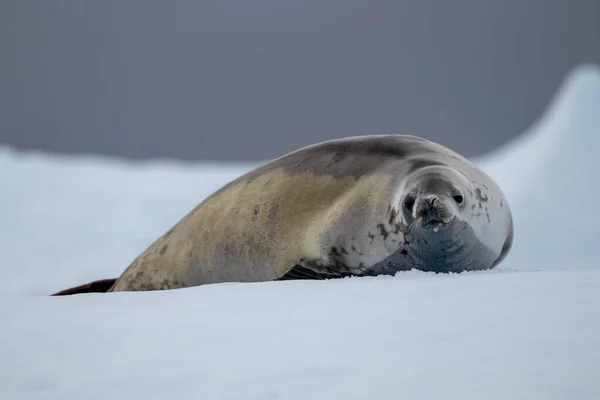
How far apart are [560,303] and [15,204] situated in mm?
5458

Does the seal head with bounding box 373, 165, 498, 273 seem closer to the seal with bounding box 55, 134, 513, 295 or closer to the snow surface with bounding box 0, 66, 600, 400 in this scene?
the seal with bounding box 55, 134, 513, 295

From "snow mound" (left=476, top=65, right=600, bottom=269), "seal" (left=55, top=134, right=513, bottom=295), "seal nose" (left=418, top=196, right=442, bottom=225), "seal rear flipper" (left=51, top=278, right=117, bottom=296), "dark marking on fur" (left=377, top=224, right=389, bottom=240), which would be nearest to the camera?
"seal nose" (left=418, top=196, right=442, bottom=225)

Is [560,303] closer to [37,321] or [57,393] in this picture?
[57,393]

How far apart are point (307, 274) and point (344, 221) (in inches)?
8.4

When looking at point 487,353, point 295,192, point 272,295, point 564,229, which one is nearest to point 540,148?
point 564,229

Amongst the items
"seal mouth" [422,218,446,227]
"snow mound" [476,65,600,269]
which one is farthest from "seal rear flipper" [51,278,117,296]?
"snow mound" [476,65,600,269]

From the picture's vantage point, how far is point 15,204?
6.21m

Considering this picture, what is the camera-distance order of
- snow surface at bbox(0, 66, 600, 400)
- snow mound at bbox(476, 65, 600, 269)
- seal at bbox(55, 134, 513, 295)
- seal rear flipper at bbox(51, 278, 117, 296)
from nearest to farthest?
snow surface at bbox(0, 66, 600, 400) → seal at bbox(55, 134, 513, 295) → seal rear flipper at bbox(51, 278, 117, 296) → snow mound at bbox(476, 65, 600, 269)

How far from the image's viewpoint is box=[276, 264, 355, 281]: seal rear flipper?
105 inches

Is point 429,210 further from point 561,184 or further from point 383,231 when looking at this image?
point 561,184

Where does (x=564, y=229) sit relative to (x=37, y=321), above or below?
below

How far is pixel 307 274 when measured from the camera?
2688mm

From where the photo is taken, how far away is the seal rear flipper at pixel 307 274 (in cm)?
267

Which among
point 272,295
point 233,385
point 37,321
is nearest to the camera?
point 233,385
